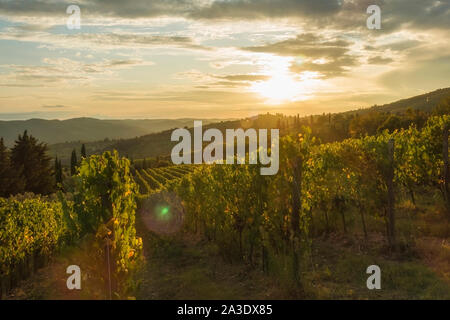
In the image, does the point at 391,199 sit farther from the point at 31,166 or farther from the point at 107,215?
the point at 31,166

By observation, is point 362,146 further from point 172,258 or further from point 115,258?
point 115,258

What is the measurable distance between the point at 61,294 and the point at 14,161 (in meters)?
46.2

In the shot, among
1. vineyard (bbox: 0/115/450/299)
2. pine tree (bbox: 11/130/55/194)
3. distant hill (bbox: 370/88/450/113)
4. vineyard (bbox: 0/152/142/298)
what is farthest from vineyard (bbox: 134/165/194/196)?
distant hill (bbox: 370/88/450/113)

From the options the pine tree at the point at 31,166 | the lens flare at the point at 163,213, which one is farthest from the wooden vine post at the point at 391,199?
the pine tree at the point at 31,166

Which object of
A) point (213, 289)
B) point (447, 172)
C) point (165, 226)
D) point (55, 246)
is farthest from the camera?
point (165, 226)

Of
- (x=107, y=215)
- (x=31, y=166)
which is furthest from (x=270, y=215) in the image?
(x=31, y=166)

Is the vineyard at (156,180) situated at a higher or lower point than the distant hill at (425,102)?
lower

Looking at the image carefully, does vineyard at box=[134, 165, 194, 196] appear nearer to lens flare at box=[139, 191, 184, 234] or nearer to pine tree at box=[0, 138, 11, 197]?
lens flare at box=[139, 191, 184, 234]

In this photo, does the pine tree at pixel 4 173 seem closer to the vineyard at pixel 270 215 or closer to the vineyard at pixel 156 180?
the vineyard at pixel 156 180

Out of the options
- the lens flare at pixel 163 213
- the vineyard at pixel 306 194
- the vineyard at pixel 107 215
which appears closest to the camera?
the vineyard at pixel 107 215
